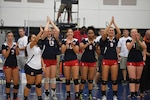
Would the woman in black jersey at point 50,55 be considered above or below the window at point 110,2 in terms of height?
below

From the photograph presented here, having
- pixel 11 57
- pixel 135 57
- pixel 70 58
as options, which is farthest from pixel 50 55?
pixel 135 57

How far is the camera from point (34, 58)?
704 centimetres

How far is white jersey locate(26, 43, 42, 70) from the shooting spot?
701 centimetres

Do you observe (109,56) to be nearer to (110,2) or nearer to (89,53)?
(89,53)

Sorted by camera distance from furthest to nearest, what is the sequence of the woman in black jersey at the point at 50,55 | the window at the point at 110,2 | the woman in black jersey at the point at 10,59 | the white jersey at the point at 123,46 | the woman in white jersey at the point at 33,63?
the window at the point at 110,2 → the white jersey at the point at 123,46 → the woman in black jersey at the point at 50,55 → the woman in black jersey at the point at 10,59 → the woman in white jersey at the point at 33,63

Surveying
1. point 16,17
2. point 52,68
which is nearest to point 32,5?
point 16,17

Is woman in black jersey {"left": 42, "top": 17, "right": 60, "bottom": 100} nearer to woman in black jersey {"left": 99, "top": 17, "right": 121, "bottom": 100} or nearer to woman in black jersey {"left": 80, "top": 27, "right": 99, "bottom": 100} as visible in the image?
woman in black jersey {"left": 80, "top": 27, "right": 99, "bottom": 100}

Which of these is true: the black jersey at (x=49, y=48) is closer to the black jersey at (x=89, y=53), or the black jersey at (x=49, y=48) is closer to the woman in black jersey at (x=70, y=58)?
the woman in black jersey at (x=70, y=58)

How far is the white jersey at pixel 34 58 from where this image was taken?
7008mm

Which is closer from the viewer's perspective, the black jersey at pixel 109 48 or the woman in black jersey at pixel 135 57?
the black jersey at pixel 109 48

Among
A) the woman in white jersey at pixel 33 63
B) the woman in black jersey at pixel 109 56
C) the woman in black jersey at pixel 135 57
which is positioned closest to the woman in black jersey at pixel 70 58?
the woman in black jersey at pixel 109 56

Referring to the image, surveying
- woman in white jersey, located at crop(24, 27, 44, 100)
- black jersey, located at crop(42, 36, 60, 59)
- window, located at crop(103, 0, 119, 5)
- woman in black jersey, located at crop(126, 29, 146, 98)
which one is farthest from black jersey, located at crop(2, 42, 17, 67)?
window, located at crop(103, 0, 119, 5)

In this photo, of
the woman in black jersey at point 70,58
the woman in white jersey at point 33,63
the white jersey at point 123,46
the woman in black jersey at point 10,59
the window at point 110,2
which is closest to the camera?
the woman in white jersey at point 33,63

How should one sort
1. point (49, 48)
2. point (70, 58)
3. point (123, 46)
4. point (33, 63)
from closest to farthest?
1. point (33, 63)
2. point (70, 58)
3. point (49, 48)
4. point (123, 46)
